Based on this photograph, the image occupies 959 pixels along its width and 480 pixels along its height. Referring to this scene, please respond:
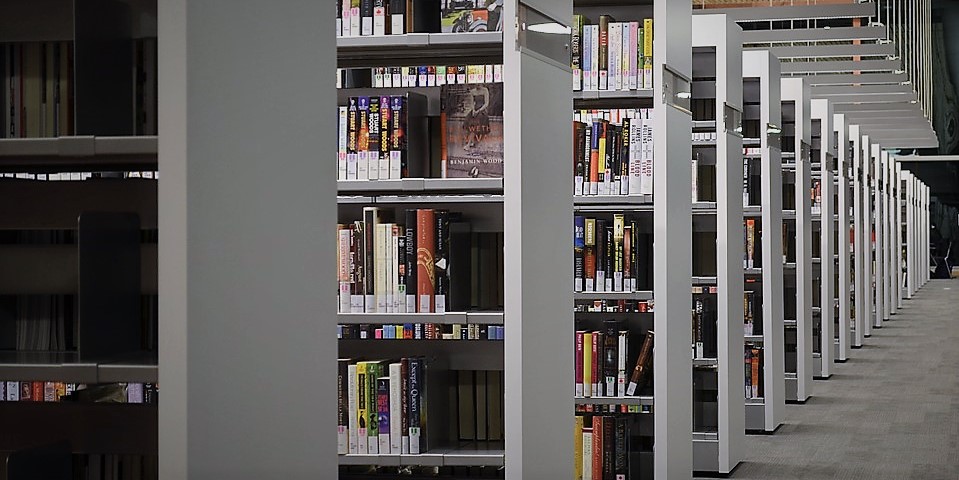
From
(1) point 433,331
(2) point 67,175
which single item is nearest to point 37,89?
(2) point 67,175

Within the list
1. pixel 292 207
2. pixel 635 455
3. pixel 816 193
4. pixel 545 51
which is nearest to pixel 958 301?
pixel 816 193

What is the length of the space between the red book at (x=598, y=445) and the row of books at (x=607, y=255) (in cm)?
57

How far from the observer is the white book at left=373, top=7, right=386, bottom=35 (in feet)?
14.6

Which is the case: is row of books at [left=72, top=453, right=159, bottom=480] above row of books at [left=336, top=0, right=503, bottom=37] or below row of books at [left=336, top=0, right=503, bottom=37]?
below

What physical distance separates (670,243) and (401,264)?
138cm

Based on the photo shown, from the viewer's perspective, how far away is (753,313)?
26.5 ft

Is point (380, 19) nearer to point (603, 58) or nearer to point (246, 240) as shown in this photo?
point (603, 58)

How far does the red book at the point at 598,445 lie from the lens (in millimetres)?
5398

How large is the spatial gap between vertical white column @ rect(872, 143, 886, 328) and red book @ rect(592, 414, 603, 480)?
10890 millimetres

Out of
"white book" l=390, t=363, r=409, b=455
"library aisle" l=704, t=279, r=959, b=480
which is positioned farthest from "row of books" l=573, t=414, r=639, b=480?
"white book" l=390, t=363, r=409, b=455

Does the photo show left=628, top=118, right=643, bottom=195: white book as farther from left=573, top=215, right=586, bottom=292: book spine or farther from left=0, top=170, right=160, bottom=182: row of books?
left=0, top=170, right=160, bottom=182: row of books

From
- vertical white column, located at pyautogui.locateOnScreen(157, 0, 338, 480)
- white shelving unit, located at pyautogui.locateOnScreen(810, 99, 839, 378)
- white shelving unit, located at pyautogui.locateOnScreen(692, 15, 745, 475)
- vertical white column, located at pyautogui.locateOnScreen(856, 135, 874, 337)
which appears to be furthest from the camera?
vertical white column, located at pyautogui.locateOnScreen(856, 135, 874, 337)

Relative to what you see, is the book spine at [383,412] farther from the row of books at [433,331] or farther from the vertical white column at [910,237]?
the vertical white column at [910,237]

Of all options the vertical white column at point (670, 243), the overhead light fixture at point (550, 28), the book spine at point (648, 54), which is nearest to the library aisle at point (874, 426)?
the vertical white column at point (670, 243)
